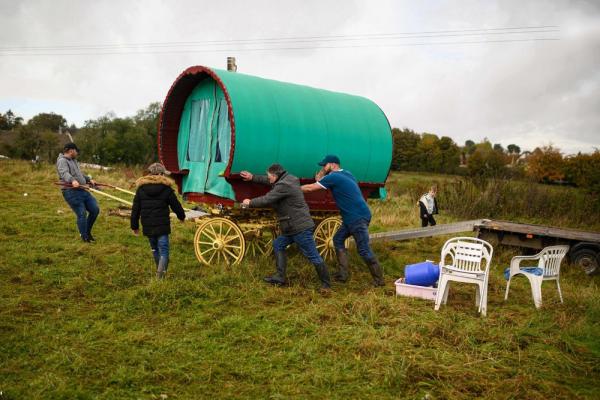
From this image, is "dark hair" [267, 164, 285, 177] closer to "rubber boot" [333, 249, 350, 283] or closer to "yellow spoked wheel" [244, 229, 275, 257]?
"yellow spoked wheel" [244, 229, 275, 257]

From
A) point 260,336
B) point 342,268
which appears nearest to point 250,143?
point 342,268

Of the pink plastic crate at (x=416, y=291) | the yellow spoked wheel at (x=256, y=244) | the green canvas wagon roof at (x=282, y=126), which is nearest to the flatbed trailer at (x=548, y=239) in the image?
the green canvas wagon roof at (x=282, y=126)

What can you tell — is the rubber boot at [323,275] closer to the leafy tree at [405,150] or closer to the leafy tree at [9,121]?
the leafy tree at [405,150]

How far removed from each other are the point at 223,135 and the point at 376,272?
3.56 meters

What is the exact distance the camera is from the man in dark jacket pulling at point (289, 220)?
756 centimetres

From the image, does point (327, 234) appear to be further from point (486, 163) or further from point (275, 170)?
point (486, 163)

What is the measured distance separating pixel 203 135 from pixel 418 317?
5244 millimetres

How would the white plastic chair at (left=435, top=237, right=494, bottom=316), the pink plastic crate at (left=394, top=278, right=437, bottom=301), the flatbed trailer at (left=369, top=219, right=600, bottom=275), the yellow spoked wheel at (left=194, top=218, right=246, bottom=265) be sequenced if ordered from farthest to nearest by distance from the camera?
the flatbed trailer at (left=369, top=219, right=600, bottom=275) < the yellow spoked wheel at (left=194, top=218, right=246, bottom=265) < the pink plastic crate at (left=394, top=278, right=437, bottom=301) < the white plastic chair at (left=435, top=237, right=494, bottom=316)

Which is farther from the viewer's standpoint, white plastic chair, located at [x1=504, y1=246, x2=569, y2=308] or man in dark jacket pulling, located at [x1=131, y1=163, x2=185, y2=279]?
man in dark jacket pulling, located at [x1=131, y1=163, x2=185, y2=279]

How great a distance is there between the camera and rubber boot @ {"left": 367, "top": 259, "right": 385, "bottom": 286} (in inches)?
308

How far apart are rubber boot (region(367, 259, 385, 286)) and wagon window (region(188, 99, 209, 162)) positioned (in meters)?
3.68

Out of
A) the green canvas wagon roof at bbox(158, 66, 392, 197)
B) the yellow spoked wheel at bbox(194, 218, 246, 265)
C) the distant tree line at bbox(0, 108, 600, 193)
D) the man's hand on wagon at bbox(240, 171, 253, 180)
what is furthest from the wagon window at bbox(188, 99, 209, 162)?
the distant tree line at bbox(0, 108, 600, 193)

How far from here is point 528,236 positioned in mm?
10648

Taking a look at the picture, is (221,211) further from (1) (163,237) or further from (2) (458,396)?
(2) (458,396)
